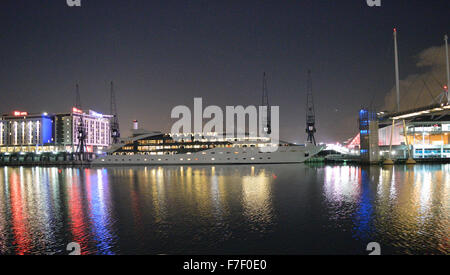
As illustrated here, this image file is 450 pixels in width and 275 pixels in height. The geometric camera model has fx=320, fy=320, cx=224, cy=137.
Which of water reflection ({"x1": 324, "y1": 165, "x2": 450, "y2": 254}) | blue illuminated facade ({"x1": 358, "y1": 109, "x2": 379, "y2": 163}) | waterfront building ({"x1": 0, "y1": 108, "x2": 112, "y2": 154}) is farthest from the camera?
waterfront building ({"x1": 0, "y1": 108, "x2": 112, "y2": 154})

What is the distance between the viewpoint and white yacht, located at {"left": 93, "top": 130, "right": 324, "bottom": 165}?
55969 mm

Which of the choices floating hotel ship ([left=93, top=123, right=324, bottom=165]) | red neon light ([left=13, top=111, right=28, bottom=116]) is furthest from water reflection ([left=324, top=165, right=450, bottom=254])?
red neon light ([left=13, top=111, right=28, bottom=116])

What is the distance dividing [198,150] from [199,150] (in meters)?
0.21

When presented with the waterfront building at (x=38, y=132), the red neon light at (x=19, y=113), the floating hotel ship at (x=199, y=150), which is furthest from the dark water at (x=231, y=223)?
the red neon light at (x=19, y=113)

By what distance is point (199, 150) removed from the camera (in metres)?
59.1

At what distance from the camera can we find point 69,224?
13.1m

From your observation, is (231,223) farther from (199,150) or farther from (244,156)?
(199,150)

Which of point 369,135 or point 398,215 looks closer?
point 398,215

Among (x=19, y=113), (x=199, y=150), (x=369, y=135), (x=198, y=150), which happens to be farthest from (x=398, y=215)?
(x=19, y=113)

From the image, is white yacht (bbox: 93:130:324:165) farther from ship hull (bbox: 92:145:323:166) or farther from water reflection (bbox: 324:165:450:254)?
water reflection (bbox: 324:165:450:254)

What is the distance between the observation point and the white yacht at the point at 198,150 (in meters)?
56.0

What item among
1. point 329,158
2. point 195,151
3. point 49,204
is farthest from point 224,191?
point 329,158

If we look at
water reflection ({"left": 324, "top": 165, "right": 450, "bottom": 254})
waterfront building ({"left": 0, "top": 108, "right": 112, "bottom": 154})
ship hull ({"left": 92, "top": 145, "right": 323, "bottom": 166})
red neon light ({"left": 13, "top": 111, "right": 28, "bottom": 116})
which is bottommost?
water reflection ({"left": 324, "top": 165, "right": 450, "bottom": 254})
